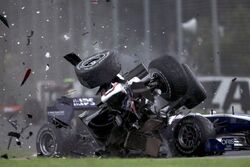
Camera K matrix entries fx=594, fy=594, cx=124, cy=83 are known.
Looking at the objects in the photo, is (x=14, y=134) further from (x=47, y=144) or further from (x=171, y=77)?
(x=171, y=77)

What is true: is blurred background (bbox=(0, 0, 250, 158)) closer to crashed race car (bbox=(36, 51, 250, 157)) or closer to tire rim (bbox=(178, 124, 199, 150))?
crashed race car (bbox=(36, 51, 250, 157))

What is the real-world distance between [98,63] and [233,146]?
9.28 feet

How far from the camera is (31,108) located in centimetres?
1212

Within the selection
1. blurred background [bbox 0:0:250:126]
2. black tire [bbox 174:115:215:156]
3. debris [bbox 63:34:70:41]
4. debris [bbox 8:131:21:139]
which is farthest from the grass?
debris [bbox 63:34:70:41]

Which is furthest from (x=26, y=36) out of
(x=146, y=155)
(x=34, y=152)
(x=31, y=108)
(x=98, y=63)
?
(x=146, y=155)

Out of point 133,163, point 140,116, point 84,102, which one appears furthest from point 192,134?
point 133,163

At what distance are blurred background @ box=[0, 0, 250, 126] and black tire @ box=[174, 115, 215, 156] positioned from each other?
2.06 metres

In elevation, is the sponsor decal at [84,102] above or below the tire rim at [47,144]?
above

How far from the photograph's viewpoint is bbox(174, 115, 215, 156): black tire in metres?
9.81

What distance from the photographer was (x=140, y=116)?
32.3ft

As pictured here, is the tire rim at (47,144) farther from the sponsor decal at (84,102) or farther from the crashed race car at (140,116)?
the sponsor decal at (84,102)

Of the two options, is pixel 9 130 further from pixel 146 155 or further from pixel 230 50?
pixel 230 50

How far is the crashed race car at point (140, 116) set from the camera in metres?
9.72

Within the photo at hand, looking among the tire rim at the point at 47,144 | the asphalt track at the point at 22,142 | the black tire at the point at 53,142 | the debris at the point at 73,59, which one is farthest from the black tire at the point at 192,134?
the tire rim at the point at 47,144
